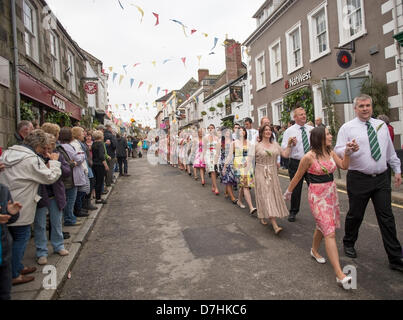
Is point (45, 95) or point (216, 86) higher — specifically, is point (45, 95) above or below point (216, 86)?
below

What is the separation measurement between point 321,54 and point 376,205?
11.4 metres

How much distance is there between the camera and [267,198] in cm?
493

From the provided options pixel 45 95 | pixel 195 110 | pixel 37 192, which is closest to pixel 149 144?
pixel 195 110

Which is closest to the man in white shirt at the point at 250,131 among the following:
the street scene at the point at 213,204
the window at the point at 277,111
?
the street scene at the point at 213,204

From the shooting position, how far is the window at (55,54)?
11.1 metres

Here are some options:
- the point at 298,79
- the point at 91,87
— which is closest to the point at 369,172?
the point at 298,79

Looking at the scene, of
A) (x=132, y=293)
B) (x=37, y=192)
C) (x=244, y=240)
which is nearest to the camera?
(x=132, y=293)

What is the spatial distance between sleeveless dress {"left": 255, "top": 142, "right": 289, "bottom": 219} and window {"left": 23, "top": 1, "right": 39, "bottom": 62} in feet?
25.1

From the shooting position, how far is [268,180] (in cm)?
501

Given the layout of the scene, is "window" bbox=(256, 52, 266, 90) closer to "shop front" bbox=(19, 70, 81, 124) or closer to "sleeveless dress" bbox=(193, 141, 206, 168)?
"sleeveless dress" bbox=(193, 141, 206, 168)

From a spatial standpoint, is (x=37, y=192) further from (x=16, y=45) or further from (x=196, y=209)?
(x=16, y=45)

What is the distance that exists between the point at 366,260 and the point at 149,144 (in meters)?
37.8

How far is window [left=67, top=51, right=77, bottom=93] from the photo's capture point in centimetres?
1332

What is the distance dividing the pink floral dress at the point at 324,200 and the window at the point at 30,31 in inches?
347
